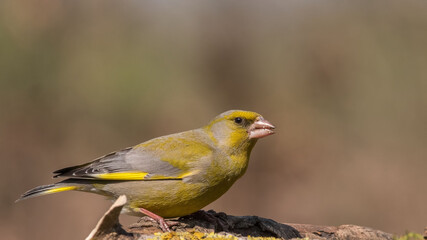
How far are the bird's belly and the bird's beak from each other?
620 mm

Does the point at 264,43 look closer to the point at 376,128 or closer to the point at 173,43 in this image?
the point at 173,43

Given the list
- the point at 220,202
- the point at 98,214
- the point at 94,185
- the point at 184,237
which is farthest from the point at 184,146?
the point at 220,202

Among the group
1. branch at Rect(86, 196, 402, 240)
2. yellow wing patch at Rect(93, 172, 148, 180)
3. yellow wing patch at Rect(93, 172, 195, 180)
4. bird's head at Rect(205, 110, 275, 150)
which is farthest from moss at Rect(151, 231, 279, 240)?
bird's head at Rect(205, 110, 275, 150)

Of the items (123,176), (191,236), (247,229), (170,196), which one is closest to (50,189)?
(123,176)

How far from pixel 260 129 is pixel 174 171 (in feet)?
3.02

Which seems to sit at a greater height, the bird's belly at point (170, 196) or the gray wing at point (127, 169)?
the gray wing at point (127, 169)

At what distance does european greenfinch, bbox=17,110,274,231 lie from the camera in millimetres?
4949

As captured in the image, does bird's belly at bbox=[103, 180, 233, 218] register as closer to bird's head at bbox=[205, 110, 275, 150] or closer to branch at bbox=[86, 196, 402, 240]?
branch at bbox=[86, 196, 402, 240]

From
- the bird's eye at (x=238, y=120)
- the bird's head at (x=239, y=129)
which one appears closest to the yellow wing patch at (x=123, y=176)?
the bird's head at (x=239, y=129)

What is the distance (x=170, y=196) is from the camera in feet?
16.2

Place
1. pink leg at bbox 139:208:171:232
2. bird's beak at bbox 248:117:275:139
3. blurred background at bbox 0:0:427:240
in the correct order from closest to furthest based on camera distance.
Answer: pink leg at bbox 139:208:171:232, bird's beak at bbox 248:117:275:139, blurred background at bbox 0:0:427:240

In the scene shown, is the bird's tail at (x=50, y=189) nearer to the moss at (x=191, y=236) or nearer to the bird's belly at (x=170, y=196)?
the bird's belly at (x=170, y=196)

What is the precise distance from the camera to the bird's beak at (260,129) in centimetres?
543

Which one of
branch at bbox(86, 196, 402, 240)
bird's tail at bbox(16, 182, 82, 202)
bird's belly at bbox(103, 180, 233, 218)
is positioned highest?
bird's tail at bbox(16, 182, 82, 202)
